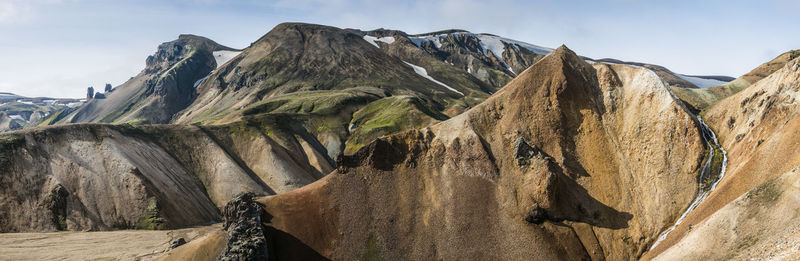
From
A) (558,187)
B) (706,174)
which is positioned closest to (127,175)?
(558,187)

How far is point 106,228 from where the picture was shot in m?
71.0

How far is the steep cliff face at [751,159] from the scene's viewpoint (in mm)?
Result: 32156

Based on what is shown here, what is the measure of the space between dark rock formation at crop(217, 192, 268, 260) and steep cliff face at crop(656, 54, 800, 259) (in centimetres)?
3418

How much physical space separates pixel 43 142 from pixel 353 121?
82.6m

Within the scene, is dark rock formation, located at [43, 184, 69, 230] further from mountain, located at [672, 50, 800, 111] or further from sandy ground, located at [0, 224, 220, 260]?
mountain, located at [672, 50, 800, 111]

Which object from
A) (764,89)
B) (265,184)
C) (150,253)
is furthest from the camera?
(265,184)

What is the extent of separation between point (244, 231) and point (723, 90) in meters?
66.9

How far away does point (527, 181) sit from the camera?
46625 mm

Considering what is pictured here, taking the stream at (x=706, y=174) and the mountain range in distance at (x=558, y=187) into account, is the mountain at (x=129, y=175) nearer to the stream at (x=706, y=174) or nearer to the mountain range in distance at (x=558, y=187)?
the mountain range in distance at (x=558, y=187)

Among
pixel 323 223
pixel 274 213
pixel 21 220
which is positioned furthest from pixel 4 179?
pixel 323 223

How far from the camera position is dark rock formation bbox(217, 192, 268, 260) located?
40156 millimetres

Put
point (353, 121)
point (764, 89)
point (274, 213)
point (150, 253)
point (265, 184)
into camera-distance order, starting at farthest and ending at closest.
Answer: point (353, 121)
point (265, 184)
point (150, 253)
point (274, 213)
point (764, 89)

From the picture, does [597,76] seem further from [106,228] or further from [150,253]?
[106,228]

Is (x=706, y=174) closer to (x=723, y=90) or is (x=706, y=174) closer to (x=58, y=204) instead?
(x=723, y=90)
